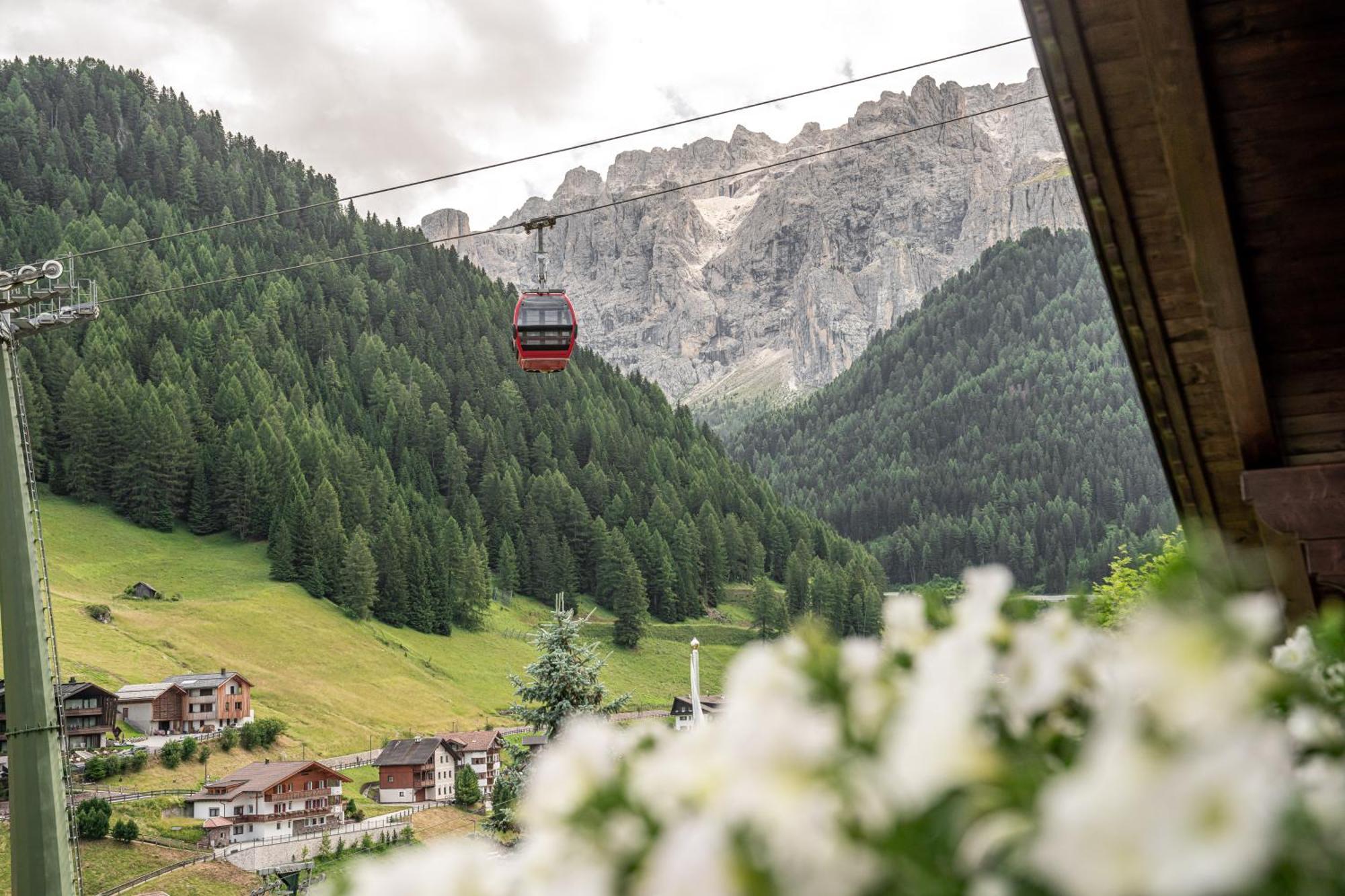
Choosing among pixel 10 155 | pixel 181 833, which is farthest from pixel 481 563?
pixel 10 155

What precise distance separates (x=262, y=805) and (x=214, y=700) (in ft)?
39.2

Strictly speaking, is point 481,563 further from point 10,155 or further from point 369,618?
Result: point 10,155

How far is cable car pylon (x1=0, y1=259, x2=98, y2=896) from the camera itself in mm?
10398

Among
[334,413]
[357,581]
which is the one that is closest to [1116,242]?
[357,581]

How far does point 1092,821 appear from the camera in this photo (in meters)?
0.48

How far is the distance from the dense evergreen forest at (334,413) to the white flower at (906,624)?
8062 cm

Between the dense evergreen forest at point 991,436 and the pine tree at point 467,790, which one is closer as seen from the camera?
the pine tree at point 467,790

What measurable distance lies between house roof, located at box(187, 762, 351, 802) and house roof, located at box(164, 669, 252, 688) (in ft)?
24.3

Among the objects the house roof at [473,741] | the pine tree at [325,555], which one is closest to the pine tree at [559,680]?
the house roof at [473,741]

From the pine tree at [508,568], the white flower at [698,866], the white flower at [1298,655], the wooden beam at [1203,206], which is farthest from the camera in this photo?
the pine tree at [508,568]

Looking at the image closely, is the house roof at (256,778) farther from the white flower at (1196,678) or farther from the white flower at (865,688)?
the white flower at (1196,678)

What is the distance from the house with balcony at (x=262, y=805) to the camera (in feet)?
151

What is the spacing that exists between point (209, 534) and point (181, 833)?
41103 mm

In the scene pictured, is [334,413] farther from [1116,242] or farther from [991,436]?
[1116,242]
